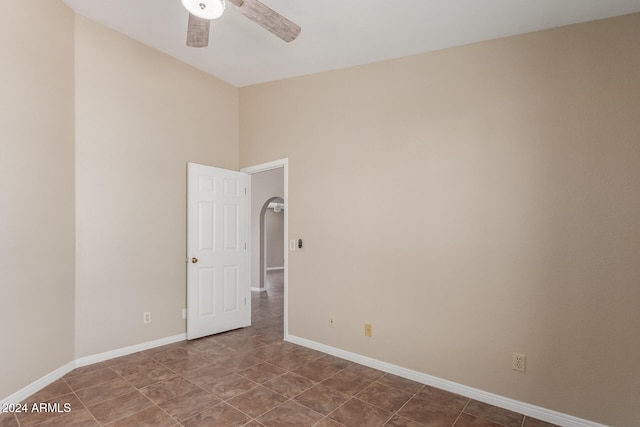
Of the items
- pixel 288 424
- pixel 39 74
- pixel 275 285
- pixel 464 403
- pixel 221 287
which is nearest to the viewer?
pixel 288 424

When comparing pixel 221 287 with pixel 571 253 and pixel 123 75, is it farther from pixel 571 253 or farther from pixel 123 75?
pixel 571 253

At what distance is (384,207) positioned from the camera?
3.16 meters

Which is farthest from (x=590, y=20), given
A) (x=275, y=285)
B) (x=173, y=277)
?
(x=275, y=285)

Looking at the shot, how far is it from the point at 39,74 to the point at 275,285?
608cm

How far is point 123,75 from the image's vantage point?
133 inches

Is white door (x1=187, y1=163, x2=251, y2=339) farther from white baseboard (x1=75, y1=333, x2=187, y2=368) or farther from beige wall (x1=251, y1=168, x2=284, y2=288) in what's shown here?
beige wall (x1=251, y1=168, x2=284, y2=288)

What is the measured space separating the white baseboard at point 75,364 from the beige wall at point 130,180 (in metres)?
0.06

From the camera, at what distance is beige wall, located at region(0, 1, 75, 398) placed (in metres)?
2.40

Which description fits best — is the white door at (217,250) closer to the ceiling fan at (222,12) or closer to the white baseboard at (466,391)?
the white baseboard at (466,391)

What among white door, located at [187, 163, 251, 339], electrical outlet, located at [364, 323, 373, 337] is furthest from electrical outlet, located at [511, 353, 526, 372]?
white door, located at [187, 163, 251, 339]

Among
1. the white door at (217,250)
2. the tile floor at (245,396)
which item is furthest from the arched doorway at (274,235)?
the tile floor at (245,396)

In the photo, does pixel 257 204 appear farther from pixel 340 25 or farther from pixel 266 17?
pixel 266 17

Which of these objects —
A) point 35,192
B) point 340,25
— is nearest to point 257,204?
point 35,192

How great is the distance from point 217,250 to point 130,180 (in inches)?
50.6
